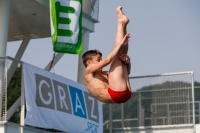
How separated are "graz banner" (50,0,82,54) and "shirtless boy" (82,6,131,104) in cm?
1263

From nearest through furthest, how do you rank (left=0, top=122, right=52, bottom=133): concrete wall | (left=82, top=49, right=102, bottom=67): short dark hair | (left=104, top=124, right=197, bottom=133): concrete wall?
(left=82, top=49, right=102, bottom=67): short dark hair → (left=0, top=122, right=52, bottom=133): concrete wall → (left=104, top=124, right=197, bottom=133): concrete wall

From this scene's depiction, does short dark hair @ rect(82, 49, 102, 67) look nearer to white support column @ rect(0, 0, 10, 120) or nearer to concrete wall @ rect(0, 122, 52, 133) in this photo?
concrete wall @ rect(0, 122, 52, 133)

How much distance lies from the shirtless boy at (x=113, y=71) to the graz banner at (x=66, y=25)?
12630 mm

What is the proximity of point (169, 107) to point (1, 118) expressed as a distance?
744 centimetres

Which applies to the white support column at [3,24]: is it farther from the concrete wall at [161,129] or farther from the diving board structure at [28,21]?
the concrete wall at [161,129]

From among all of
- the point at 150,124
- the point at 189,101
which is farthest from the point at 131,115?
the point at 189,101

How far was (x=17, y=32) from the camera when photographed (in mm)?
30797

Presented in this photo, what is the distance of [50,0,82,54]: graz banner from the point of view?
2505cm

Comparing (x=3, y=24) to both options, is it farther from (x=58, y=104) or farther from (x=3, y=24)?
(x=58, y=104)

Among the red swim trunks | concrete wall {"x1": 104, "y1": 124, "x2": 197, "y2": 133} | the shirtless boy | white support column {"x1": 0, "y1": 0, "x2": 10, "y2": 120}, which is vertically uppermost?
white support column {"x1": 0, "y1": 0, "x2": 10, "y2": 120}

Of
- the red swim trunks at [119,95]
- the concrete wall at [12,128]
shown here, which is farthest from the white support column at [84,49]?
the red swim trunks at [119,95]

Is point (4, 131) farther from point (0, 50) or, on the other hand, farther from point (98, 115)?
point (98, 115)

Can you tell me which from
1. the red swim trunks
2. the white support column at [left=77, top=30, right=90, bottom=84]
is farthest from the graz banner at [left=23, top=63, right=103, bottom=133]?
the red swim trunks

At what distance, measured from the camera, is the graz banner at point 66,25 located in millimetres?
25047
